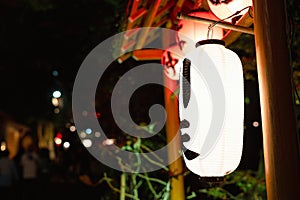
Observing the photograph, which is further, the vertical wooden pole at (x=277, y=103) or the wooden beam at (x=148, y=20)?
the wooden beam at (x=148, y=20)

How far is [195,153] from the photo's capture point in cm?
342

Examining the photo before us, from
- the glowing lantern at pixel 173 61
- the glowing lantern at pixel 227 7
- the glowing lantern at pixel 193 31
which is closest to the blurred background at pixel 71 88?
the glowing lantern at pixel 173 61

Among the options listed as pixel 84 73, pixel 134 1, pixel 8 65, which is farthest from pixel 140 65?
pixel 8 65

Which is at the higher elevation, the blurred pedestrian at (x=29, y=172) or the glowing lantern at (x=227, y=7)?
the glowing lantern at (x=227, y=7)

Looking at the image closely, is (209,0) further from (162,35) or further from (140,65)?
(140,65)

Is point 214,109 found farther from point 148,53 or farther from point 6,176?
point 6,176

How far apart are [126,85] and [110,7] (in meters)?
2.94

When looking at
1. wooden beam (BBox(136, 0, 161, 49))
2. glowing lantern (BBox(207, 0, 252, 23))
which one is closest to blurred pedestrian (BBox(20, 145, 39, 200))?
wooden beam (BBox(136, 0, 161, 49))

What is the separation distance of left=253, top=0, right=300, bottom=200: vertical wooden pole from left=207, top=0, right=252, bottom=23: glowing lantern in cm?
61

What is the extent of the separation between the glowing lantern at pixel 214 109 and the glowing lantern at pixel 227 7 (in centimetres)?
49

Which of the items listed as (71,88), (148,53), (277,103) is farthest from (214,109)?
(71,88)

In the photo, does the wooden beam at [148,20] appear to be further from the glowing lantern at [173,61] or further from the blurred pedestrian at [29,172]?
the blurred pedestrian at [29,172]

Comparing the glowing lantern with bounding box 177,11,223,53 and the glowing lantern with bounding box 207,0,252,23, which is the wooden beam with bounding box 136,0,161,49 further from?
the glowing lantern with bounding box 207,0,252,23

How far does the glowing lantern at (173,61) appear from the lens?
5.63m
